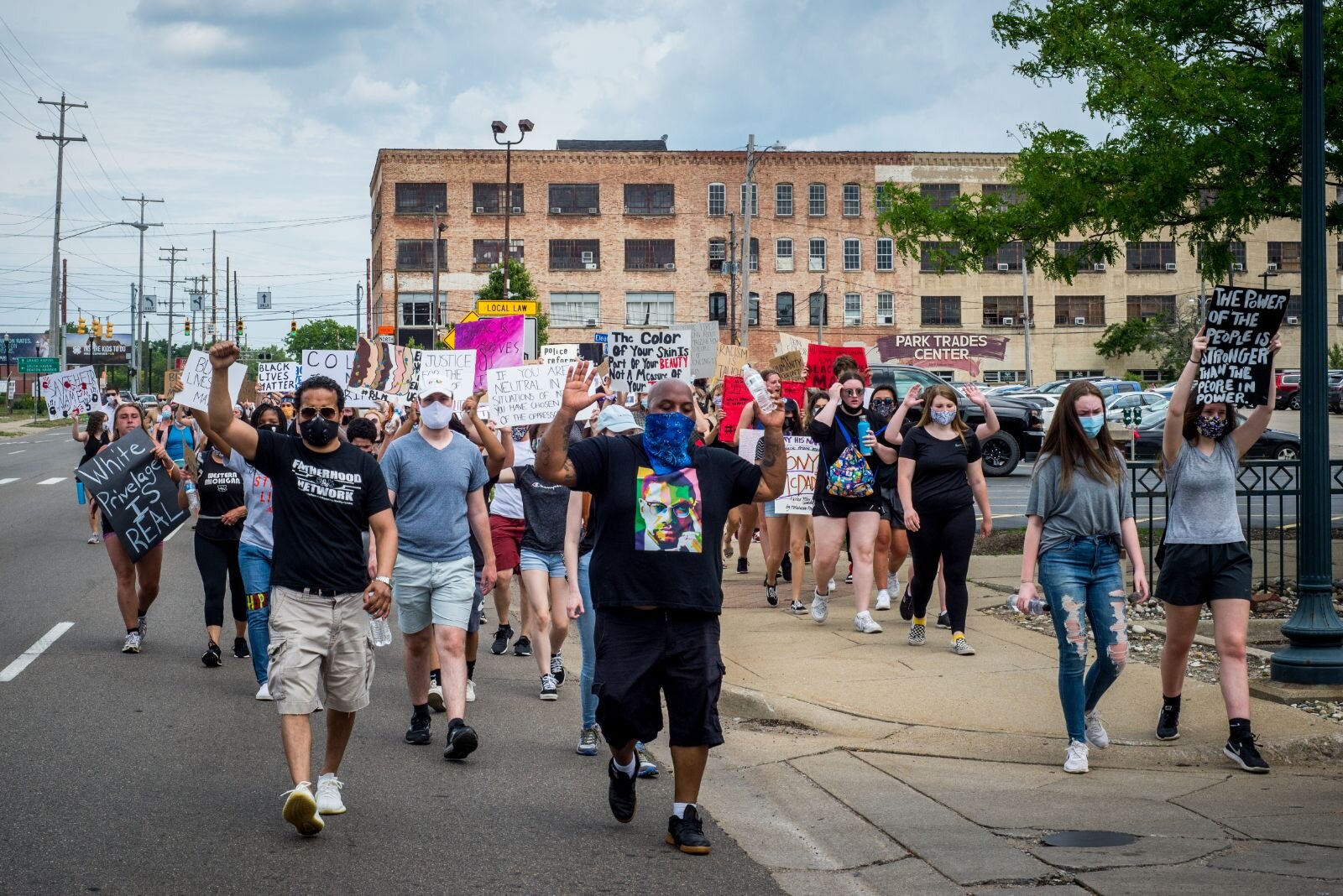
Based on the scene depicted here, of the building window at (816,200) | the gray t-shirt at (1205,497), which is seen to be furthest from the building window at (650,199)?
Result: the gray t-shirt at (1205,497)

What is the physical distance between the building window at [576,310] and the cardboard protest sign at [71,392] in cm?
5115

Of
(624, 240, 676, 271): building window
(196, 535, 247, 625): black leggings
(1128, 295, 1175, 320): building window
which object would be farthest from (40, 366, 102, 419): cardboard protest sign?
(1128, 295, 1175, 320): building window

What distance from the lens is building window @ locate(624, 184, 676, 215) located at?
71.8 meters

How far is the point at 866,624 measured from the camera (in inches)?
422

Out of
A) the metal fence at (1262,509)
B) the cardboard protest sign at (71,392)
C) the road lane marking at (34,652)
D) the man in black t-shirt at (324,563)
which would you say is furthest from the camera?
the cardboard protest sign at (71,392)

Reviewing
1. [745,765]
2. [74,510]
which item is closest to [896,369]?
[74,510]

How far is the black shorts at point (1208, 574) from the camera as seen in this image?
7.09m

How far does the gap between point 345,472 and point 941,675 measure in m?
4.43

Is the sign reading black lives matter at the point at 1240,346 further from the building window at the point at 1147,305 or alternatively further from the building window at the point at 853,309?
the building window at the point at 1147,305

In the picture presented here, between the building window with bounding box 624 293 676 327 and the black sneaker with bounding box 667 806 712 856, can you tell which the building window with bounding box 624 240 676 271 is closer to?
the building window with bounding box 624 293 676 327

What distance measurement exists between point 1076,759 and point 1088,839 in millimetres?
1177

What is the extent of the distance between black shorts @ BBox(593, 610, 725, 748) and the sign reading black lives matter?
3.15 meters

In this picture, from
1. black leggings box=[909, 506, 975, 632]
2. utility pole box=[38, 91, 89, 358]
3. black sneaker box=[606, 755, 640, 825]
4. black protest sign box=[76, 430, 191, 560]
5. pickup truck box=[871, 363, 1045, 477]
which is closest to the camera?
black sneaker box=[606, 755, 640, 825]

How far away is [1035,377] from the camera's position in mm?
70562
